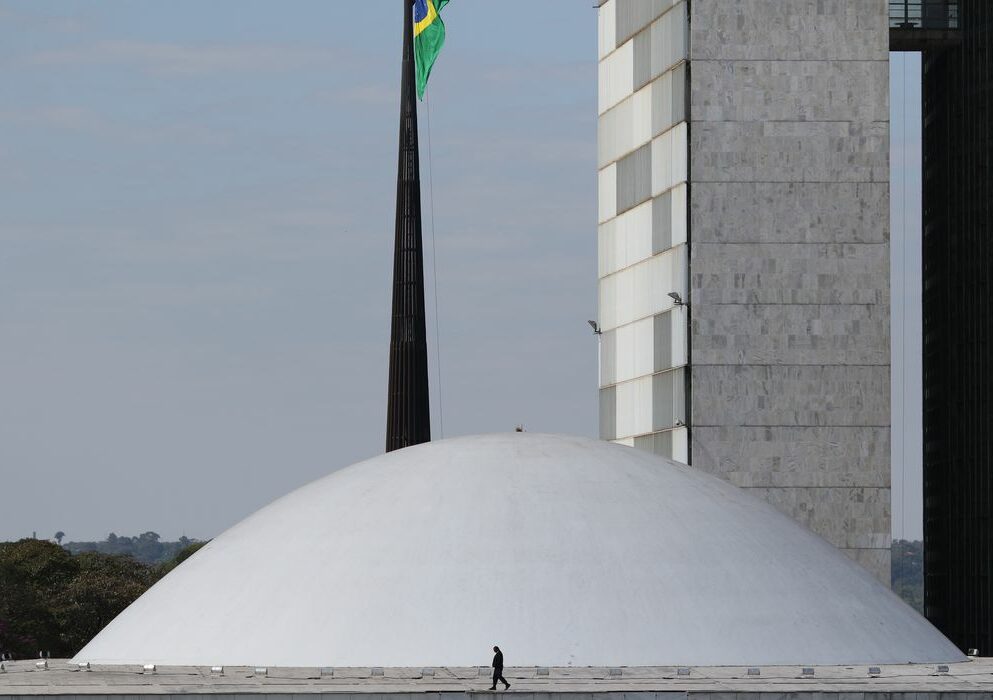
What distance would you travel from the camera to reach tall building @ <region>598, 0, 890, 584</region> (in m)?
89.7

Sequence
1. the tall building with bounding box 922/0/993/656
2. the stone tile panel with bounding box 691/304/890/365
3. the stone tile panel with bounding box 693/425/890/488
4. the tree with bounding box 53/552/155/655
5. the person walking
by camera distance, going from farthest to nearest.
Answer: the tree with bounding box 53/552/155/655 → the tall building with bounding box 922/0/993/656 → the stone tile panel with bounding box 691/304/890/365 → the stone tile panel with bounding box 693/425/890/488 → the person walking

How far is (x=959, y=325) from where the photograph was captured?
317 ft

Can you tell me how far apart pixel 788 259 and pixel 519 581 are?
147 ft

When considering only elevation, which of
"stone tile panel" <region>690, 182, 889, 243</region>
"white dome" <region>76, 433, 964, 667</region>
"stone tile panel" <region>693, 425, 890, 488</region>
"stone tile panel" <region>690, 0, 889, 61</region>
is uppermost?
"stone tile panel" <region>690, 0, 889, 61</region>

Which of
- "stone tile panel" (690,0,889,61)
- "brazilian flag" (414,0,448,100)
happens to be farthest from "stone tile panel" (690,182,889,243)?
"brazilian flag" (414,0,448,100)

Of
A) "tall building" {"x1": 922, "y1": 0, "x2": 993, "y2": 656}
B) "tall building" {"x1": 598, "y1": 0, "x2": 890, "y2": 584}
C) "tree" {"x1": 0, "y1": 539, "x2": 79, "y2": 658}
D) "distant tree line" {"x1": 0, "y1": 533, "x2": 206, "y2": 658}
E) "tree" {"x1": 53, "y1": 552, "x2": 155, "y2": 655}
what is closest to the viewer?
"tall building" {"x1": 598, "y1": 0, "x2": 890, "y2": 584}

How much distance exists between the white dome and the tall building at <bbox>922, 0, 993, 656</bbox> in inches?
1607

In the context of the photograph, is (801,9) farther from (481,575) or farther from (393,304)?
(481,575)

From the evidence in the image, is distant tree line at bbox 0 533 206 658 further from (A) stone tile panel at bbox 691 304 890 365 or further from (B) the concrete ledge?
(B) the concrete ledge

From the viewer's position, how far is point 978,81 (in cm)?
9538

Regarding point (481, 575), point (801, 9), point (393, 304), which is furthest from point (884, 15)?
point (481, 575)

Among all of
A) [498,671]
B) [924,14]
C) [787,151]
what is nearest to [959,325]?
[787,151]

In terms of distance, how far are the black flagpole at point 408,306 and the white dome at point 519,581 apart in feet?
125

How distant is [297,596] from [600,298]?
53.7m
